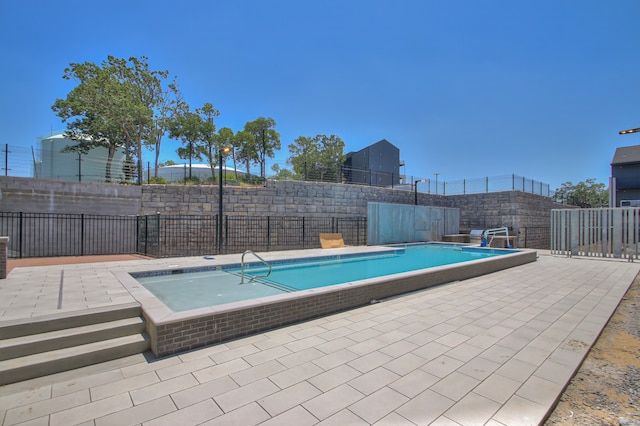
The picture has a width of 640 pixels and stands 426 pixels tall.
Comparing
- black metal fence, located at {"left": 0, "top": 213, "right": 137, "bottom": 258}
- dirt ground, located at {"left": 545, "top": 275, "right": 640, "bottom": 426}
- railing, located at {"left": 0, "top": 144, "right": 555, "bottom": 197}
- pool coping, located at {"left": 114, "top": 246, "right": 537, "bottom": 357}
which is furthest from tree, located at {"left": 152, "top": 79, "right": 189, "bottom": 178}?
dirt ground, located at {"left": 545, "top": 275, "right": 640, "bottom": 426}

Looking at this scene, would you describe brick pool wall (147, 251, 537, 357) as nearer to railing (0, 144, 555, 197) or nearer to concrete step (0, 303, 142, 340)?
concrete step (0, 303, 142, 340)

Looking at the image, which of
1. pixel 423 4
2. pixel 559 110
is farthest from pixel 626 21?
pixel 559 110

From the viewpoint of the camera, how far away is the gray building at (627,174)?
77.6 feet

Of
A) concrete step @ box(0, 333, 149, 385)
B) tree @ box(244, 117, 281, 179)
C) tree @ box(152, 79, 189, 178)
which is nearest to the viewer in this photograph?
concrete step @ box(0, 333, 149, 385)

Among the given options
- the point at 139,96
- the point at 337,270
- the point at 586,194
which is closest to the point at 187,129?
the point at 139,96

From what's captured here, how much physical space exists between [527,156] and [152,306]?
87.7 feet

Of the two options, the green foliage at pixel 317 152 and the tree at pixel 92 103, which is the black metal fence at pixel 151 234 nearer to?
the tree at pixel 92 103

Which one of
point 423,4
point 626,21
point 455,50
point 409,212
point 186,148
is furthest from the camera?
point 186,148

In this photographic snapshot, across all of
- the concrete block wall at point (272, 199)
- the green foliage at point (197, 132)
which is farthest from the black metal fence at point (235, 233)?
the green foliage at point (197, 132)

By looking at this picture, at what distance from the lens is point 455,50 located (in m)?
11.6

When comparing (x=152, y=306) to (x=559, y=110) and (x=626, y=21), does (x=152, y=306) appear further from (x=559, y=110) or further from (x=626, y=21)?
(x=559, y=110)

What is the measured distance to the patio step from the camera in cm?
269

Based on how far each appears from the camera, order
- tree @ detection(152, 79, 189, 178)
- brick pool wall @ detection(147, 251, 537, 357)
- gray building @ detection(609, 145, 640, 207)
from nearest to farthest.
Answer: brick pool wall @ detection(147, 251, 537, 357)
tree @ detection(152, 79, 189, 178)
gray building @ detection(609, 145, 640, 207)

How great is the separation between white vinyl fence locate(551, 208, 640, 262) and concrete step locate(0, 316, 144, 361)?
1476 cm
